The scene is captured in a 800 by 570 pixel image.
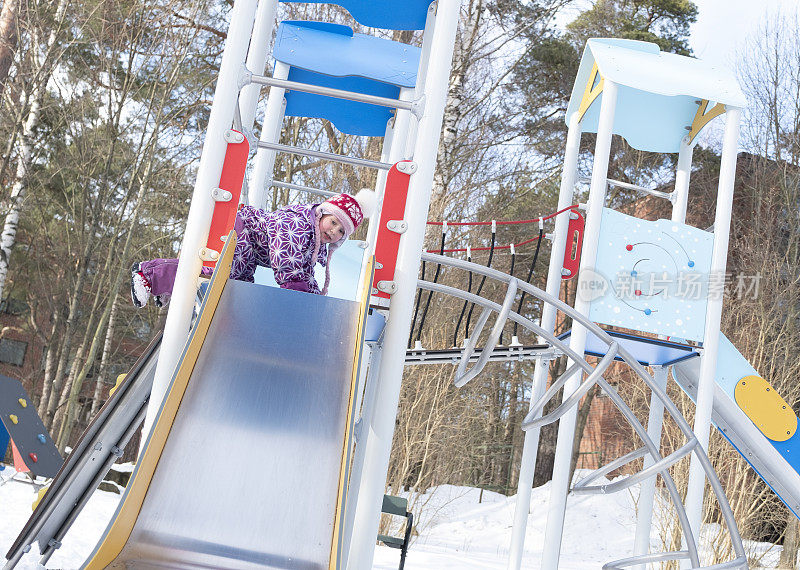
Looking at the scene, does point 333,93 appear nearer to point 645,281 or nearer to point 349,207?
point 349,207

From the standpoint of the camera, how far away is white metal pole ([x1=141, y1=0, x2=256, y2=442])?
2498mm

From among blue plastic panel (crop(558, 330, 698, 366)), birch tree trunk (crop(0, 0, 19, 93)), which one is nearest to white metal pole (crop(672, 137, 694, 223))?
blue plastic panel (crop(558, 330, 698, 366))

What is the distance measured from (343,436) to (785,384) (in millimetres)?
8292

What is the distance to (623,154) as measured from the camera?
15062 millimetres

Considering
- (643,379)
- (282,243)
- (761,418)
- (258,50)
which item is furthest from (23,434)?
(761,418)

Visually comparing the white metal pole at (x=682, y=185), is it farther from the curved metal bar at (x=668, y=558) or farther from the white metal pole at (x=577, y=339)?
the curved metal bar at (x=668, y=558)

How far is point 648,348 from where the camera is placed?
15.0 ft

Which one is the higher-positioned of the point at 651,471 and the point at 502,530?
the point at 651,471

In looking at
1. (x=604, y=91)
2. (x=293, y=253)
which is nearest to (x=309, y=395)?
(x=293, y=253)

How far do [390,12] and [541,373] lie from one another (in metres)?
2.43

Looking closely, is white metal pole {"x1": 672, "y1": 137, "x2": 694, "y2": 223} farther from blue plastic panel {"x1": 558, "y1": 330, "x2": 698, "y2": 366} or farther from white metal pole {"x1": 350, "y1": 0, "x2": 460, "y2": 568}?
white metal pole {"x1": 350, "y1": 0, "x2": 460, "y2": 568}

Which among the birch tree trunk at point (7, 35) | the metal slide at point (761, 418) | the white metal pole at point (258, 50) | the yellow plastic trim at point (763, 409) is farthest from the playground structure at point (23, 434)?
the birch tree trunk at point (7, 35)

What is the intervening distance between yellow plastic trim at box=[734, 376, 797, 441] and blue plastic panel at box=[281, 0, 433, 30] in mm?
2897

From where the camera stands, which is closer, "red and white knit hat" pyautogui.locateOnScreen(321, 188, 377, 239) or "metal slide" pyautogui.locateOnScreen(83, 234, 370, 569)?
"metal slide" pyautogui.locateOnScreen(83, 234, 370, 569)
